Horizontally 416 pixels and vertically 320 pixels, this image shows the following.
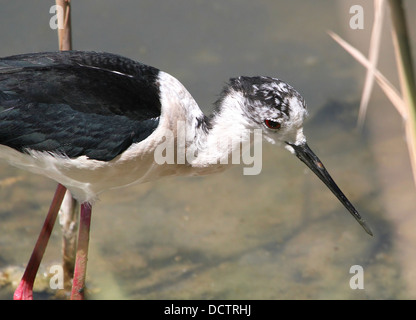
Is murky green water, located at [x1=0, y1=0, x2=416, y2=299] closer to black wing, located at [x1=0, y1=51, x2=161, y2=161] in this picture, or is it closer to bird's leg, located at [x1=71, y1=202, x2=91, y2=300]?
bird's leg, located at [x1=71, y1=202, x2=91, y2=300]

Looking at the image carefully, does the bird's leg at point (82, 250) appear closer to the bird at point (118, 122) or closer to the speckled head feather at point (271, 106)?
the bird at point (118, 122)

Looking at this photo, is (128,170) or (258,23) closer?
(128,170)

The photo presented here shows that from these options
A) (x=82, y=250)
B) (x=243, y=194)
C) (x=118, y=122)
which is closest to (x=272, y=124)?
(x=118, y=122)

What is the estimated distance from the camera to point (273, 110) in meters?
3.58

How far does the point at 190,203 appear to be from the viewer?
5203mm

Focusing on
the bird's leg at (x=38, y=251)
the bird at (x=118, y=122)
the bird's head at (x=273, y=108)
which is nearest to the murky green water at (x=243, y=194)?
the bird's leg at (x=38, y=251)

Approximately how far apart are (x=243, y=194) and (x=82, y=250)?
5.64ft

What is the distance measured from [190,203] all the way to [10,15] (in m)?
2.50

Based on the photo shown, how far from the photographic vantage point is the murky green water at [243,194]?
15.5 ft

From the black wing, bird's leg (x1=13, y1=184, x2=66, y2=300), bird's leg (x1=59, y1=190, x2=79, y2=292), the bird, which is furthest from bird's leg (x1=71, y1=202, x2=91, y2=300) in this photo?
the black wing

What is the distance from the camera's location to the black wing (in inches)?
135

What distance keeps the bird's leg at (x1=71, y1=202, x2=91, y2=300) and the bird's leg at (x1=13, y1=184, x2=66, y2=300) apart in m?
0.18
